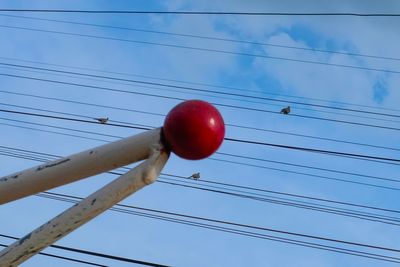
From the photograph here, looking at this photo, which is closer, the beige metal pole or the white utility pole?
the white utility pole

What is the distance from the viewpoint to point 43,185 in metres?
2.43

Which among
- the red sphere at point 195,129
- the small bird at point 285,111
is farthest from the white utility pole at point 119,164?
the small bird at point 285,111

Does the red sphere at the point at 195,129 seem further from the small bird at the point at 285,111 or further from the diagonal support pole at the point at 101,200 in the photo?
the small bird at the point at 285,111

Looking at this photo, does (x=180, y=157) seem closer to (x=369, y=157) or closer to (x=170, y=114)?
(x=170, y=114)

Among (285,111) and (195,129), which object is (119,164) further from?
(285,111)

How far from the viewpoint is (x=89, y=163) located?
2.35 m

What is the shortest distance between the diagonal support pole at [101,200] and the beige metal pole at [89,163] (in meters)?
0.04

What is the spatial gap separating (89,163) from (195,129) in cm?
43

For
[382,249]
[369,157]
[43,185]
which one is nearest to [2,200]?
[43,185]

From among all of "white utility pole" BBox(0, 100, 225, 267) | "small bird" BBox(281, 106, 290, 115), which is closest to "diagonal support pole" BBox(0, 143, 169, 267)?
"white utility pole" BBox(0, 100, 225, 267)

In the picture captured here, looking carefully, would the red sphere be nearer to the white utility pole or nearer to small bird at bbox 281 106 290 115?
the white utility pole

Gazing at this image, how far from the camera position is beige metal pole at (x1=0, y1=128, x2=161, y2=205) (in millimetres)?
2334

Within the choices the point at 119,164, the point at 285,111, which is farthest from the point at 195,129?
the point at 285,111

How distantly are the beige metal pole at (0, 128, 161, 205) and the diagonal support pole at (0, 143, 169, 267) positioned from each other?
4cm
